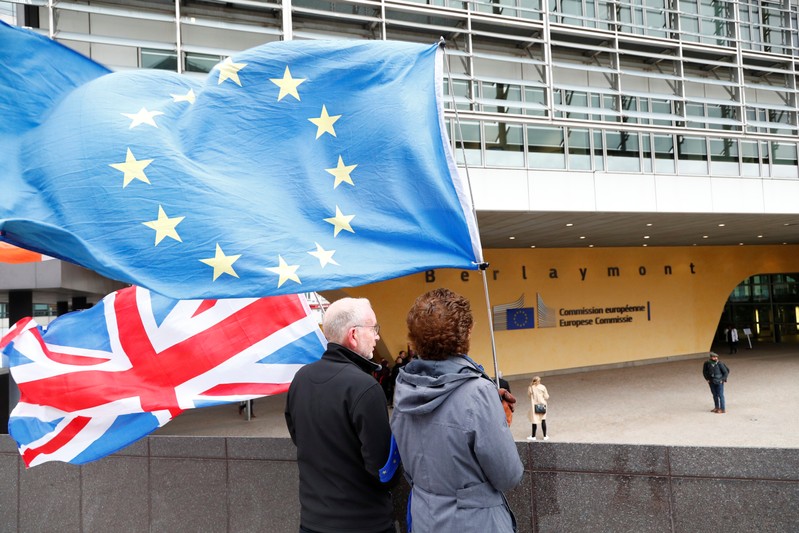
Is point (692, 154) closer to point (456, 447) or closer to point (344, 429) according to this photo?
point (344, 429)

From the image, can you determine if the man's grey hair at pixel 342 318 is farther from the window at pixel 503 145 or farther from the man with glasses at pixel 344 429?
the window at pixel 503 145

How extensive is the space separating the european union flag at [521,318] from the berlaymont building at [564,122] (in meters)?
0.05

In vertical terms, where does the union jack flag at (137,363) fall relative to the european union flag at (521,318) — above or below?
above

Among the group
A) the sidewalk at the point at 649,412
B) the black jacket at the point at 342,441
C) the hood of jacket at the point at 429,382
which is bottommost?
the sidewalk at the point at 649,412

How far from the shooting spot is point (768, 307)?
119 ft

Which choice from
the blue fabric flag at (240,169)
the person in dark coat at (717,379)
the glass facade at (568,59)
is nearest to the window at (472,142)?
the glass facade at (568,59)

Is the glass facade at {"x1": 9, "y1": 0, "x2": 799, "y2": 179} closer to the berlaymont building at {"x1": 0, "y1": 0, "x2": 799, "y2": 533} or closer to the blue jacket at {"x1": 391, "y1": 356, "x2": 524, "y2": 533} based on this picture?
the berlaymont building at {"x1": 0, "y1": 0, "x2": 799, "y2": 533}

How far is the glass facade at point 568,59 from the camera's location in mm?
13688

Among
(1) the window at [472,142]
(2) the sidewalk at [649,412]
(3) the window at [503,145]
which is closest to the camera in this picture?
(2) the sidewalk at [649,412]

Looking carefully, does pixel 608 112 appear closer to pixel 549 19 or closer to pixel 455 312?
pixel 549 19

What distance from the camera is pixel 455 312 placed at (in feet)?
8.59

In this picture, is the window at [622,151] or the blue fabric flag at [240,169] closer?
the blue fabric flag at [240,169]

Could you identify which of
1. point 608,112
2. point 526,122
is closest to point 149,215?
point 526,122

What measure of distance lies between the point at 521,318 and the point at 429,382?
2168 cm
